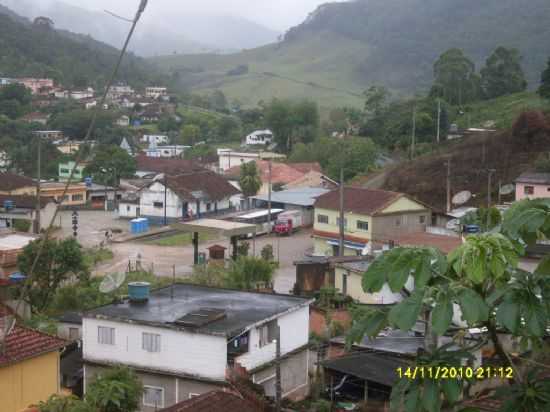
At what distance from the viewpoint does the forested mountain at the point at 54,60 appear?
7744 cm

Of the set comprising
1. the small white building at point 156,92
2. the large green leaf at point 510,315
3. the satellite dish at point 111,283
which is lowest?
the satellite dish at point 111,283

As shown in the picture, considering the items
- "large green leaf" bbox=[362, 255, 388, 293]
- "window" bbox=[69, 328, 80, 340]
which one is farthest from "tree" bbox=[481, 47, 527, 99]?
"large green leaf" bbox=[362, 255, 388, 293]

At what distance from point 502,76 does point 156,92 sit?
40672 mm

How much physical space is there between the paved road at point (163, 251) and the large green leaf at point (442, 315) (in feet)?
49.8

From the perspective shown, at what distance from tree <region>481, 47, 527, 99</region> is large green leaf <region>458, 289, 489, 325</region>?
44.4 m

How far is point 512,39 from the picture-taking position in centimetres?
8962

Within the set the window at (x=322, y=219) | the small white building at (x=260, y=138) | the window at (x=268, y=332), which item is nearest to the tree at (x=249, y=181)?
the window at (x=322, y=219)

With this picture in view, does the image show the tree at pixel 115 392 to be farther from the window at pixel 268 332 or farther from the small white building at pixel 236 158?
the small white building at pixel 236 158

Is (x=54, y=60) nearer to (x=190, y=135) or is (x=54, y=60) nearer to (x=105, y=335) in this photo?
(x=190, y=135)

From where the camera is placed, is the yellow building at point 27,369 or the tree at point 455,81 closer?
the yellow building at point 27,369

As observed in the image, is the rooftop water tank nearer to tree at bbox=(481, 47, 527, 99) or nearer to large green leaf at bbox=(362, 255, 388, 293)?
large green leaf at bbox=(362, 255, 388, 293)

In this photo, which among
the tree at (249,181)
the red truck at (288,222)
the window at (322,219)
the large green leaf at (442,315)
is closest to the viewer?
the large green leaf at (442,315)

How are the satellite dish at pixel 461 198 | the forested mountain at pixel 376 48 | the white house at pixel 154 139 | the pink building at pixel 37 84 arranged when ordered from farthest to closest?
the forested mountain at pixel 376 48, the pink building at pixel 37 84, the white house at pixel 154 139, the satellite dish at pixel 461 198

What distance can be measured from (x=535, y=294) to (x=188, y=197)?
88.4ft
